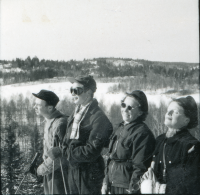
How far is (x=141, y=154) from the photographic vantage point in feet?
8.30

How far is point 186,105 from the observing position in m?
2.67

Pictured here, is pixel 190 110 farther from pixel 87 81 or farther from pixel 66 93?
pixel 66 93

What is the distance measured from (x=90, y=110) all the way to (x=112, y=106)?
288mm

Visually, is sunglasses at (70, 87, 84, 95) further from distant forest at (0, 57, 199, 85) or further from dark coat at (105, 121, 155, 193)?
dark coat at (105, 121, 155, 193)

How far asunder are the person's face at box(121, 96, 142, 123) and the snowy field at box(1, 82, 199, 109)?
1.08 ft

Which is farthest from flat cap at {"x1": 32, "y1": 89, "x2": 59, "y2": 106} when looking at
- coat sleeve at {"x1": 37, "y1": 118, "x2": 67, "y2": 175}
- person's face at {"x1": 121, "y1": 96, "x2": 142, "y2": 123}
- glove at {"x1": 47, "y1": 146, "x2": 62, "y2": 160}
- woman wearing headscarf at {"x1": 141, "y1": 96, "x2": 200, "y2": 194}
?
woman wearing headscarf at {"x1": 141, "y1": 96, "x2": 200, "y2": 194}

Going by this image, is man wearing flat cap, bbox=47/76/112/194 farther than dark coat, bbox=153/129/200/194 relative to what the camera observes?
Yes

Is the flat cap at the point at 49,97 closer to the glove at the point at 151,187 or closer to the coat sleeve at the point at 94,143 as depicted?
the coat sleeve at the point at 94,143

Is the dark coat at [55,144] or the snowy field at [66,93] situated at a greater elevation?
the snowy field at [66,93]

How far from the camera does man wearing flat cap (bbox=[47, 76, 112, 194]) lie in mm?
2912

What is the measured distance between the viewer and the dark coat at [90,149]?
290 cm

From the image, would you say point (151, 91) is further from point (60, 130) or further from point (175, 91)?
point (60, 130)

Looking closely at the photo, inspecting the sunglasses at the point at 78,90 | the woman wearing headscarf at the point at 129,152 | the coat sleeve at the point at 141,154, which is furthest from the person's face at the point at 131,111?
the sunglasses at the point at 78,90

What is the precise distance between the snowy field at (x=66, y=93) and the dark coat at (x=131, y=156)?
53cm
